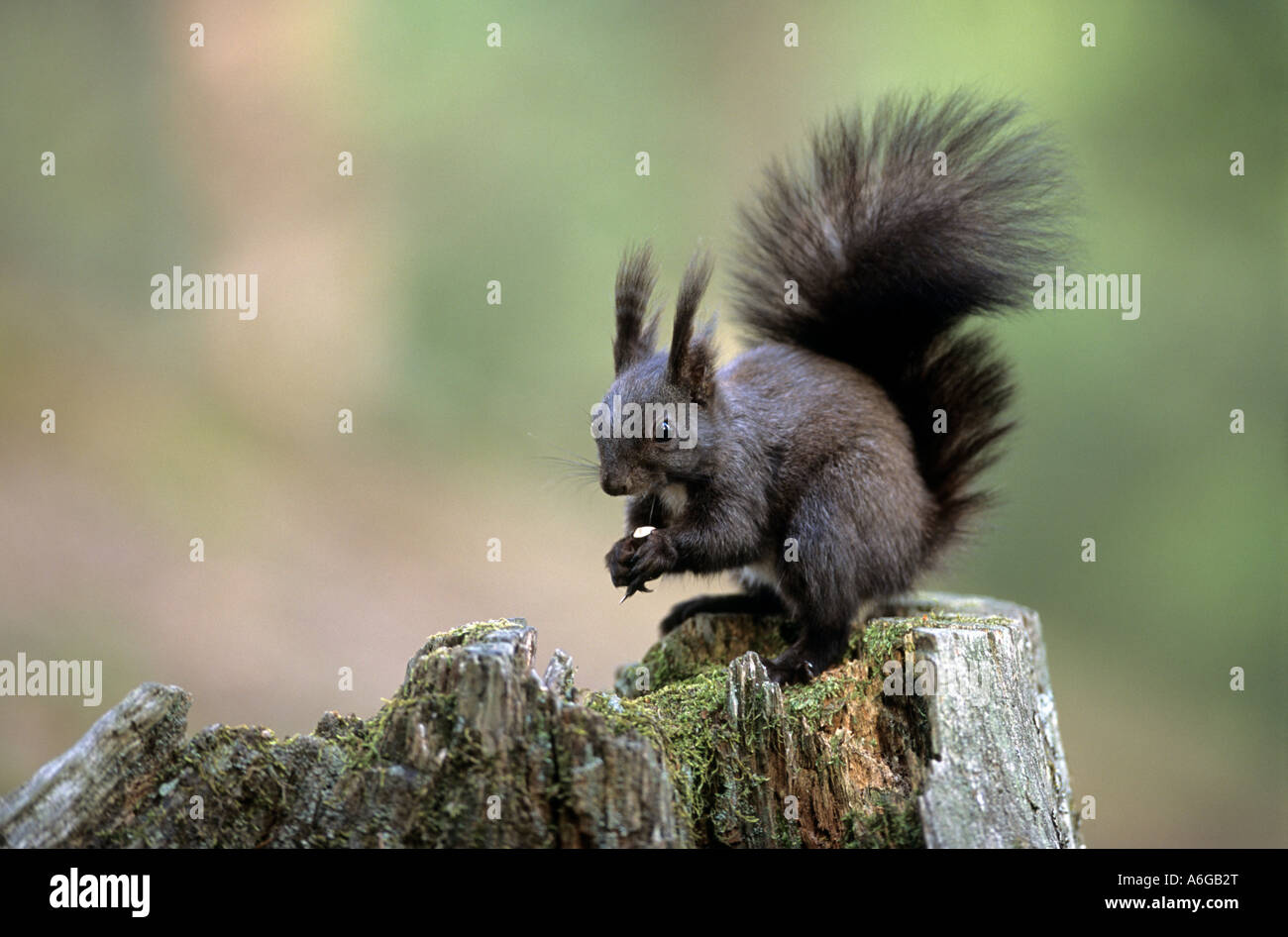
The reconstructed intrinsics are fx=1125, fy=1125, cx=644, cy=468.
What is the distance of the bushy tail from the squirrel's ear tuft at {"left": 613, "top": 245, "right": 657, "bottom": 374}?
0.46 m

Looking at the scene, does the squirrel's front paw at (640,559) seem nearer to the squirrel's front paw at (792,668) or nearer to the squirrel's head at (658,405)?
the squirrel's head at (658,405)

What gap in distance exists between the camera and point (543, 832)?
1663mm

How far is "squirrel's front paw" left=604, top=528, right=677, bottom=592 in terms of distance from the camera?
2570 mm


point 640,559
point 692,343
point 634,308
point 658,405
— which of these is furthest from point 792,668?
point 634,308

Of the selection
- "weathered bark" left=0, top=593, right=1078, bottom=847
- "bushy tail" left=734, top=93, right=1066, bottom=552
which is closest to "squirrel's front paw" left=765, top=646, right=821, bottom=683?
"weathered bark" left=0, top=593, right=1078, bottom=847

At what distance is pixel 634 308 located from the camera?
2770 millimetres

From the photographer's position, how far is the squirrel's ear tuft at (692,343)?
2549 millimetres

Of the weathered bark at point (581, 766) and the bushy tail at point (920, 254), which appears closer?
the weathered bark at point (581, 766)

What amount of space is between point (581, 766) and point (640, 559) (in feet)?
3.03

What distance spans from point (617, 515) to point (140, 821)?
5386 mm

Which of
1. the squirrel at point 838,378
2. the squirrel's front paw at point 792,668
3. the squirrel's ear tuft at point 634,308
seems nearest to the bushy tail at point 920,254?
→ the squirrel at point 838,378

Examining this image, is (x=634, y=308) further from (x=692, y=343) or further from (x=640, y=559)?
(x=640, y=559)

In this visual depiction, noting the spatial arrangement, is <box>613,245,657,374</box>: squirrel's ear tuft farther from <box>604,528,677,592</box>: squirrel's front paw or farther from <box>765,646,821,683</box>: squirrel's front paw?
<box>765,646,821,683</box>: squirrel's front paw
